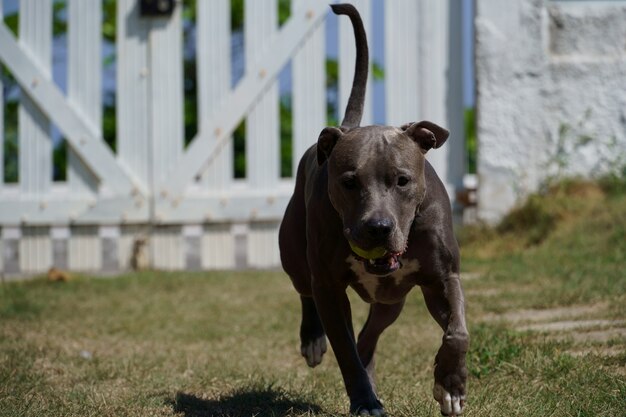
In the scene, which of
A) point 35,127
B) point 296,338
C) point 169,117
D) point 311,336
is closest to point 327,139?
point 311,336

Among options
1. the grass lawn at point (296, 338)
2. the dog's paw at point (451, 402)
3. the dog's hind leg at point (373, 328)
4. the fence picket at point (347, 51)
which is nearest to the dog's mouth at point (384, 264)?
the dog's paw at point (451, 402)

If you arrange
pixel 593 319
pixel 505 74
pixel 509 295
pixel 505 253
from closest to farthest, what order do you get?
pixel 593 319, pixel 509 295, pixel 505 253, pixel 505 74

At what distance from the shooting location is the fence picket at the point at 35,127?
8.26 m

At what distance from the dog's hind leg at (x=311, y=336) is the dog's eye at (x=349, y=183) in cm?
96

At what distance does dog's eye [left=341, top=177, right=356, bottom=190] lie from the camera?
10.4ft

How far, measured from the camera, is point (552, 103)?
823cm

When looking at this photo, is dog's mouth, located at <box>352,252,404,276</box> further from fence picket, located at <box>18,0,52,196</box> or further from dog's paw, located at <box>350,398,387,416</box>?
fence picket, located at <box>18,0,52,196</box>

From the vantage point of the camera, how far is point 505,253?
761 cm

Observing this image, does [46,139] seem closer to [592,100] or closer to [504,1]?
[504,1]

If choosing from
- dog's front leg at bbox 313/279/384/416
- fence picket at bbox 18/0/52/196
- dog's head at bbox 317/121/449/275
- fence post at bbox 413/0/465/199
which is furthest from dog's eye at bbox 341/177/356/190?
fence picket at bbox 18/0/52/196

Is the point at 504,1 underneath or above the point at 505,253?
above

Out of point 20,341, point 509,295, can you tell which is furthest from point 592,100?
point 20,341

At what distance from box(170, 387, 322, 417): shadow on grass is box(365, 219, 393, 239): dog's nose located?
778 mm

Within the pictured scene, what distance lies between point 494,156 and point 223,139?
2271 mm
